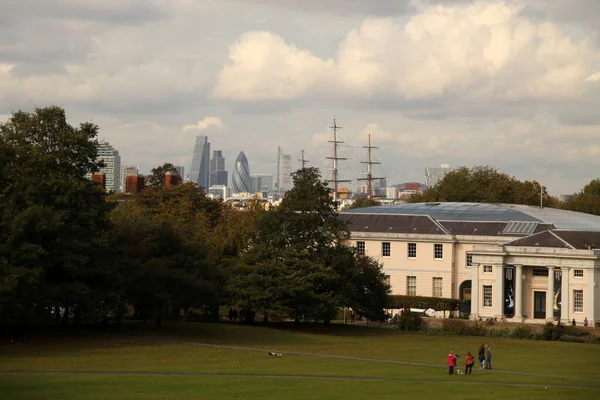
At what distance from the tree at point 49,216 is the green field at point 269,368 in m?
3.16

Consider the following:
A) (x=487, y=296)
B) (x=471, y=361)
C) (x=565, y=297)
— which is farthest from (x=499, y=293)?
(x=471, y=361)

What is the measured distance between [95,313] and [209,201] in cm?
6993

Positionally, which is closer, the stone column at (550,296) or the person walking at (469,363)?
the person walking at (469,363)

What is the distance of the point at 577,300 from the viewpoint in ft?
352

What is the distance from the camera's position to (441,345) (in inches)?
3241

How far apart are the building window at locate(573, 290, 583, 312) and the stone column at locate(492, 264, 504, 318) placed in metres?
7.12

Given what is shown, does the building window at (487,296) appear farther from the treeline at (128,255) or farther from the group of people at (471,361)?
the group of people at (471,361)

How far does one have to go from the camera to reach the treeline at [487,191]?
565 ft

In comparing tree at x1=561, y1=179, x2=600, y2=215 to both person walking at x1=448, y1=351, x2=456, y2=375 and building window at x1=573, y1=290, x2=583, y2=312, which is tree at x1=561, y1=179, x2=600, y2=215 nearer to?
building window at x1=573, y1=290, x2=583, y2=312

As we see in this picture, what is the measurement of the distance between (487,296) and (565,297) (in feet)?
27.9

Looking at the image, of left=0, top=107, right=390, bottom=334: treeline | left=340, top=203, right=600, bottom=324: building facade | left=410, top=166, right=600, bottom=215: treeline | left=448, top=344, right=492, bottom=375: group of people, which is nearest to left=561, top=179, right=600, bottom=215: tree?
left=410, top=166, right=600, bottom=215: treeline

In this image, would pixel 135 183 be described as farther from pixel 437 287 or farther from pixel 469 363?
pixel 469 363

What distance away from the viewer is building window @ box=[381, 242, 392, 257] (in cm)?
12588

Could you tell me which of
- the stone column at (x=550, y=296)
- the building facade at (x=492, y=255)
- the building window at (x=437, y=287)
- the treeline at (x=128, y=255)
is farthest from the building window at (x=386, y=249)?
the treeline at (x=128, y=255)
